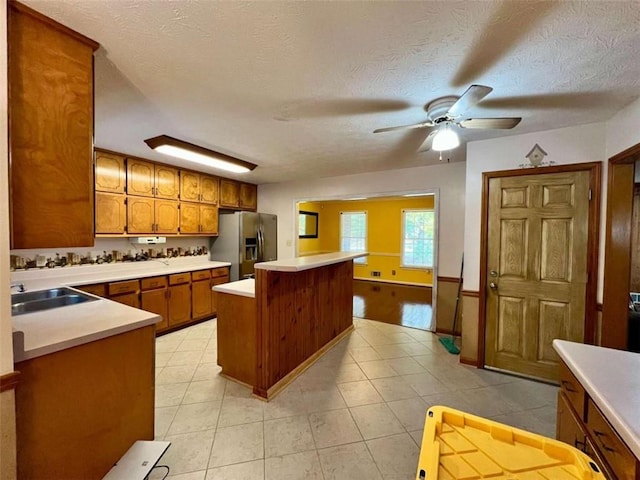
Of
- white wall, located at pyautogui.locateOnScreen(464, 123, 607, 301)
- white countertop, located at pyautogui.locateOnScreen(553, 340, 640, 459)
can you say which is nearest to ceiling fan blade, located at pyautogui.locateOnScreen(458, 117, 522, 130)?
white wall, located at pyautogui.locateOnScreen(464, 123, 607, 301)

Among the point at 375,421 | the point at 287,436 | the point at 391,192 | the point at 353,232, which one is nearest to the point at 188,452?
the point at 287,436

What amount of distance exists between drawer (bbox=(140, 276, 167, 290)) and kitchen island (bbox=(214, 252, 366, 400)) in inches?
58.3

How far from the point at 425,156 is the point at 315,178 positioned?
6.63 feet

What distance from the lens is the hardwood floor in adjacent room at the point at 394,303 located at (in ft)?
Result: 15.1

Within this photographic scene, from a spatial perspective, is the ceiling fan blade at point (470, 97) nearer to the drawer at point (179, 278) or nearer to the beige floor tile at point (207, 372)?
the beige floor tile at point (207, 372)

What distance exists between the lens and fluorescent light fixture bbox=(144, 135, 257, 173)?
2.83 meters

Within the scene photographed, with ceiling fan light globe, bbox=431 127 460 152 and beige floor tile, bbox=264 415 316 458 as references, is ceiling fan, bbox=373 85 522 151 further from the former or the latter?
beige floor tile, bbox=264 415 316 458

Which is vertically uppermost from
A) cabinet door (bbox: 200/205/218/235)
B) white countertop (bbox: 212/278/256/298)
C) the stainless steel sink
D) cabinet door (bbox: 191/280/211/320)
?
cabinet door (bbox: 200/205/218/235)

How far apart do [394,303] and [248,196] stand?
3736 millimetres

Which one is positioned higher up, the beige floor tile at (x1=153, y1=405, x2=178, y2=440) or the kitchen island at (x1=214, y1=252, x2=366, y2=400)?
the kitchen island at (x1=214, y1=252, x2=366, y2=400)

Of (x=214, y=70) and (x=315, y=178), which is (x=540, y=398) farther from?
(x=315, y=178)

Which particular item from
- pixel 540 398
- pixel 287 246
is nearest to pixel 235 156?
pixel 287 246

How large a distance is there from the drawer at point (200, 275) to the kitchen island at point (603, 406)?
4124 millimetres

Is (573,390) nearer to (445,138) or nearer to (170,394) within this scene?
(445,138)
